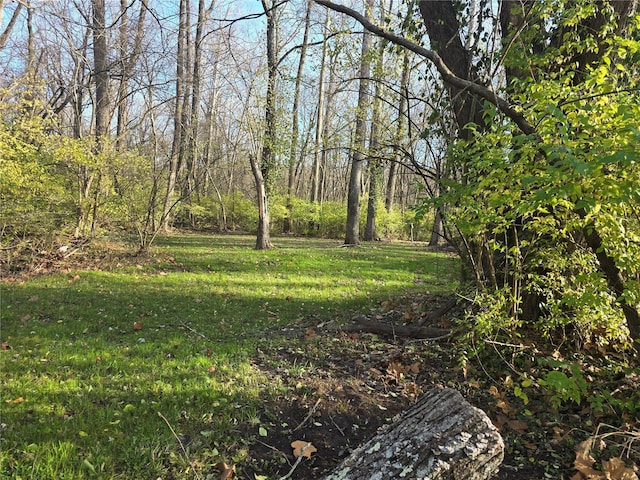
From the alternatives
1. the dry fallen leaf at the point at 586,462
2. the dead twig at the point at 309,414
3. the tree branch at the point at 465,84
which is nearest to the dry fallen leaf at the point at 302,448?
the dead twig at the point at 309,414

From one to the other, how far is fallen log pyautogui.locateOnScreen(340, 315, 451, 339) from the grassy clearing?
1.90ft

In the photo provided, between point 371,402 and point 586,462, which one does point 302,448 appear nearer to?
point 371,402

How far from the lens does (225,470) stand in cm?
225

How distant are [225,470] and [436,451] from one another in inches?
48.1

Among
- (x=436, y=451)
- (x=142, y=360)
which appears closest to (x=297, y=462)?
(x=436, y=451)

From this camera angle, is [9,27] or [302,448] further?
[9,27]

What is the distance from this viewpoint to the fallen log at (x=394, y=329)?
14.8 ft

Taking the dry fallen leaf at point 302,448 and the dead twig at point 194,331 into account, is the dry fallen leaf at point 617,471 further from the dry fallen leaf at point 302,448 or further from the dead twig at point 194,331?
the dead twig at point 194,331

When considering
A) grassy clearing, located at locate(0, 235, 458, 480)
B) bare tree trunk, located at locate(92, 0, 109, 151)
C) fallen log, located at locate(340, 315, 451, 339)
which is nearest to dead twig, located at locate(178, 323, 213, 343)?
grassy clearing, located at locate(0, 235, 458, 480)

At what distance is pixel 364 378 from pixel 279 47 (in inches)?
445

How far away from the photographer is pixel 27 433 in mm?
2430

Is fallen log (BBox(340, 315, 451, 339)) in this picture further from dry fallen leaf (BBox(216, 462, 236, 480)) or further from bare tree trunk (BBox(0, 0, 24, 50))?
bare tree trunk (BBox(0, 0, 24, 50))

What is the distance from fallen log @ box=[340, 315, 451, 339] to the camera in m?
4.51

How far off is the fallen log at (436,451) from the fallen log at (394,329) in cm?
215
